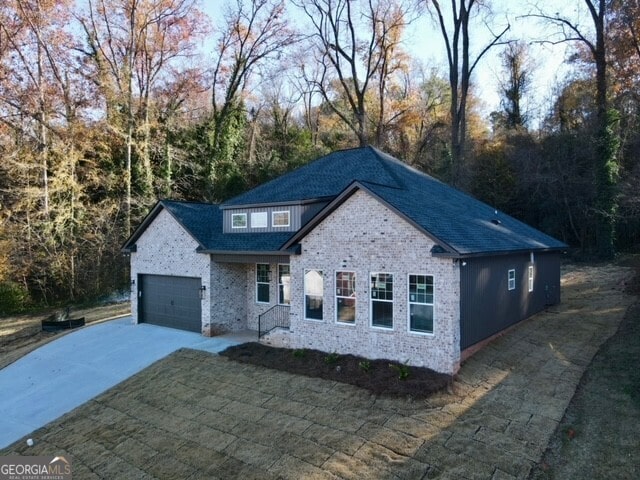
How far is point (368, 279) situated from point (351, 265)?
2.18ft

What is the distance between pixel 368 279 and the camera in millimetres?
12664

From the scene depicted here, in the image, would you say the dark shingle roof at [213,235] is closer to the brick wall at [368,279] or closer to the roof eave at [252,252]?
the roof eave at [252,252]

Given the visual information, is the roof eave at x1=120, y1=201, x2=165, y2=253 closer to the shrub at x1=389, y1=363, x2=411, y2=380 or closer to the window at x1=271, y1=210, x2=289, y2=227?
the window at x1=271, y1=210, x2=289, y2=227

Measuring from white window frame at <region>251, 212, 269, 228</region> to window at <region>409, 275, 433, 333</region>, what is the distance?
6.95 meters

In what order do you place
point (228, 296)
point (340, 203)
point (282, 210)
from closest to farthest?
point (340, 203) → point (282, 210) → point (228, 296)

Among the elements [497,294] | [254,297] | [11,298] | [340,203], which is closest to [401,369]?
[497,294]

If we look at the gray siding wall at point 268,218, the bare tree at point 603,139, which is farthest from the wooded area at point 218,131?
the gray siding wall at point 268,218

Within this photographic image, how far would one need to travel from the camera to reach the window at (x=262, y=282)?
17.1 metres

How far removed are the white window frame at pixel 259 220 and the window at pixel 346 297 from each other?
4849mm

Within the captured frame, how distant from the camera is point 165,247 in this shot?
18656 mm

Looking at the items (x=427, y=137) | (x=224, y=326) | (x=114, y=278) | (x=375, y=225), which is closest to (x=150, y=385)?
(x=224, y=326)

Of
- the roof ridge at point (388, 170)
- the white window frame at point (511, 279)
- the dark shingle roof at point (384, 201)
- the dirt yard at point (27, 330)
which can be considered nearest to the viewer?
the dark shingle roof at point (384, 201)

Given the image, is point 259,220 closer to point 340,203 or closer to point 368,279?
point 340,203

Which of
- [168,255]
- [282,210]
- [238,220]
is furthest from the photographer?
[168,255]
